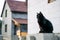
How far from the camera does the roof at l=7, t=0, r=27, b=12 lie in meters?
25.4

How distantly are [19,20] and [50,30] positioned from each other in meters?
16.1

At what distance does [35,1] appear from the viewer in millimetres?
15773

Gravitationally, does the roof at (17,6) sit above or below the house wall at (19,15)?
above

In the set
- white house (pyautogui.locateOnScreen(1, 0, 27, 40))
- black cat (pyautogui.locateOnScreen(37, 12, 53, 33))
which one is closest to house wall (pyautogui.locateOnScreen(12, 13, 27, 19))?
white house (pyautogui.locateOnScreen(1, 0, 27, 40))

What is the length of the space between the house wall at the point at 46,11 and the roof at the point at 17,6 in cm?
871

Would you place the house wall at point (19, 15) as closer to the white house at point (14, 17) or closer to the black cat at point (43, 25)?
the white house at point (14, 17)

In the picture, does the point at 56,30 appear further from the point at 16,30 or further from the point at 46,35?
the point at 16,30

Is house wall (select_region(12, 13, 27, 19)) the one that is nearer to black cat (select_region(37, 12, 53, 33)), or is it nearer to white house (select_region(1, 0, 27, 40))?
white house (select_region(1, 0, 27, 40))

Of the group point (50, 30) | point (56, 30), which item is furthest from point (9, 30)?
point (50, 30)

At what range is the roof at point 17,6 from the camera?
83.4ft

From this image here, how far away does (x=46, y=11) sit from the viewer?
45.0 feet

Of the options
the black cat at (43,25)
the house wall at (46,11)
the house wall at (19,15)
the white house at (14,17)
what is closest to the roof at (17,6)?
the white house at (14,17)

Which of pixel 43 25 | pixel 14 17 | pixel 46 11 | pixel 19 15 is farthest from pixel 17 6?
pixel 43 25

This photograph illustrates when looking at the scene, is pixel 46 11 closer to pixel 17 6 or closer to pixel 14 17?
pixel 14 17
